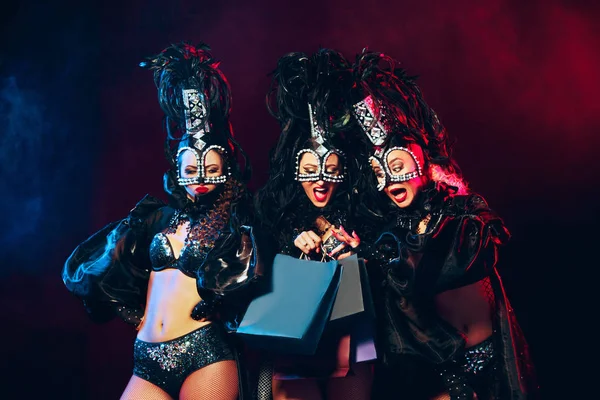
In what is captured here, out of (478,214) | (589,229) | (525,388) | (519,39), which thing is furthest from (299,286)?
(519,39)

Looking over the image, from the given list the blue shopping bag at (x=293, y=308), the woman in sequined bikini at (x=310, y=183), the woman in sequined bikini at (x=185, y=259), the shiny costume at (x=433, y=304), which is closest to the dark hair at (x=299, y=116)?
the woman in sequined bikini at (x=310, y=183)

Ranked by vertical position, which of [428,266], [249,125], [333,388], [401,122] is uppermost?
[249,125]

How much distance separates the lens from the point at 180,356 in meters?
3.22

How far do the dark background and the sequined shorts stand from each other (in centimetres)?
119

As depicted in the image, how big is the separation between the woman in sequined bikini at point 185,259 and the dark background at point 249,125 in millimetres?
659

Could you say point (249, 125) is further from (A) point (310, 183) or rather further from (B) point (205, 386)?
(B) point (205, 386)

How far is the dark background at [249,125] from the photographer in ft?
12.7

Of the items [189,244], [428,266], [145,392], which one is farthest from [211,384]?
[428,266]

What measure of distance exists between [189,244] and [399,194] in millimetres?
1082

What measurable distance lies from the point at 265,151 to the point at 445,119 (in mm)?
1160

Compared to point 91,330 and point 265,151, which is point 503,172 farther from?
point 91,330

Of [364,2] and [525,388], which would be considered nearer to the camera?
[525,388]

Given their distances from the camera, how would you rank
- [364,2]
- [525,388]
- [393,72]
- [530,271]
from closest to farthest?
[525,388], [393,72], [530,271], [364,2]

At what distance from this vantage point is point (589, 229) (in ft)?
12.5
